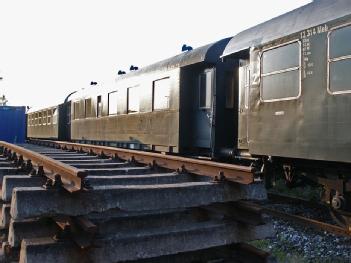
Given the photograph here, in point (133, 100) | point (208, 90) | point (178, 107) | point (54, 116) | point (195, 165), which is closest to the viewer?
point (195, 165)

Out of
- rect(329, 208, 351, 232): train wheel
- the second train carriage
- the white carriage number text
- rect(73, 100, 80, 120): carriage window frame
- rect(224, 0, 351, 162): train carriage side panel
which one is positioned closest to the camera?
rect(224, 0, 351, 162): train carriage side panel

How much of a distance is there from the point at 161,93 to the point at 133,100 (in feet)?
5.65

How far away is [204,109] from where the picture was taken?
9531mm

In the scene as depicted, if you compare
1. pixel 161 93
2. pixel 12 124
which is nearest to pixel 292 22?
pixel 161 93

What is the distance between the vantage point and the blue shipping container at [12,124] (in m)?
18.8

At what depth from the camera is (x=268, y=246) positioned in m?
5.82

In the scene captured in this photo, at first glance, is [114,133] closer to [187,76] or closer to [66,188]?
[187,76]

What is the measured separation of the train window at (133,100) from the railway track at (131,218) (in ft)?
25.1

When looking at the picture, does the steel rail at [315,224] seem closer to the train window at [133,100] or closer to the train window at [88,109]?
the train window at [133,100]

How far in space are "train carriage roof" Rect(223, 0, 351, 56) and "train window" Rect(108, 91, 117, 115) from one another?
588cm

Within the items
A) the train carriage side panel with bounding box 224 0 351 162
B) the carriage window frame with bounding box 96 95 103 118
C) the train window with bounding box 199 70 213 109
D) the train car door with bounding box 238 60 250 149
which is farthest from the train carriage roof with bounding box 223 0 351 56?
the carriage window frame with bounding box 96 95 103 118

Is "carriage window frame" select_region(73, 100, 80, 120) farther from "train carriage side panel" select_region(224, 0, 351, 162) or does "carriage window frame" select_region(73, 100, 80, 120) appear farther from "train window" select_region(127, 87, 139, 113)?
"train carriage side panel" select_region(224, 0, 351, 162)

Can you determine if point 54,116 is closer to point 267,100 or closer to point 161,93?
point 161,93

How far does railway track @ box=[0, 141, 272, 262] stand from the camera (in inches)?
114
